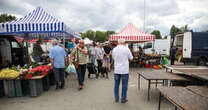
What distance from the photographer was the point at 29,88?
3668 mm

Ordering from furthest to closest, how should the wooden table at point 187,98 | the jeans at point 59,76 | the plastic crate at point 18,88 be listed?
the jeans at point 59,76
the plastic crate at point 18,88
the wooden table at point 187,98

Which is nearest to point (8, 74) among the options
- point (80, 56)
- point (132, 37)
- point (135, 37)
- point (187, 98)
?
point (80, 56)

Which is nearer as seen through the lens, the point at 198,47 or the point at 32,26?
the point at 32,26

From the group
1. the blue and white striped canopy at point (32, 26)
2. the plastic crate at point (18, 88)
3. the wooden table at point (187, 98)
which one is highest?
the blue and white striped canopy at point (32, 26)

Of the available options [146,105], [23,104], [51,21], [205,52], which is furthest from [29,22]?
[205,52]

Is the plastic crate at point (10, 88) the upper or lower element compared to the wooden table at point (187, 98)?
lower

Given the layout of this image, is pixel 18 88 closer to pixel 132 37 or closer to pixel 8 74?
pixel 8 74

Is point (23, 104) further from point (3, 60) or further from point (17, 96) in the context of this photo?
point (3, 60)

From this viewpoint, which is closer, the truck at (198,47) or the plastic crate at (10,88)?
the plastic crate at (10,88)

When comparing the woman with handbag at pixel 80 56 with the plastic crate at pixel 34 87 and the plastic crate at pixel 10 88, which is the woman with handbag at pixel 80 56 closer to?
the plastic crate at pixel 34 87

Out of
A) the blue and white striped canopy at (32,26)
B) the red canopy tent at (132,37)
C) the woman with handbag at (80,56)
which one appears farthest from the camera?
the red canopy tent at (132,37)

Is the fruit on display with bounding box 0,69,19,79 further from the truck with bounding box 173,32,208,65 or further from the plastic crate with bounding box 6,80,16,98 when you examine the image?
the truck with bounding box 173,32,208,65

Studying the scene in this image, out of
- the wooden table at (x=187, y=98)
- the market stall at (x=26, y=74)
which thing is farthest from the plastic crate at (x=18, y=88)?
the wooden table at (x=187, y=98)

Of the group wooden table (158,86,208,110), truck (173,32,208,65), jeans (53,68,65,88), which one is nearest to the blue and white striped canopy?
jeans (53,68,65,88)
